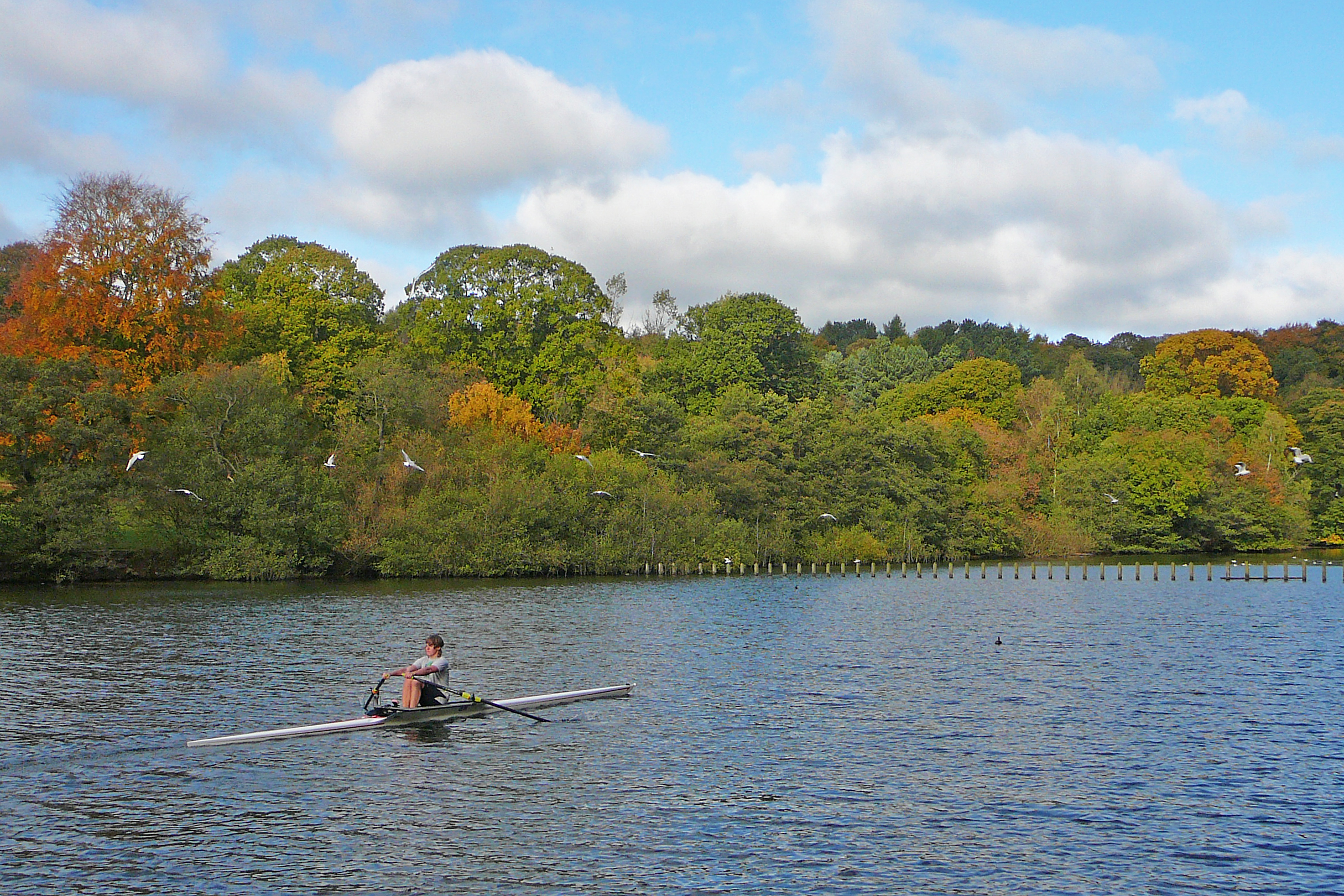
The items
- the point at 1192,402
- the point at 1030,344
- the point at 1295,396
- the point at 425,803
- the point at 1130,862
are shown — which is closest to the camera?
the point at 1130,862

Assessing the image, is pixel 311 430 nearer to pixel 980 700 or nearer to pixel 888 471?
pixel 888 471

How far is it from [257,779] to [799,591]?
5131cm

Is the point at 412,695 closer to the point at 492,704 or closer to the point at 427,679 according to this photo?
the point at 427,679

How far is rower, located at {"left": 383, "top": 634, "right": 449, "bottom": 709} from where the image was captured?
27.5m

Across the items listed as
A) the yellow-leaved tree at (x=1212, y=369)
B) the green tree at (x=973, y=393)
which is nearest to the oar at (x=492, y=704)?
the green tree at (x=973, y=393)

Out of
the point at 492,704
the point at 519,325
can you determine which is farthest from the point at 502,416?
the point at 492,704

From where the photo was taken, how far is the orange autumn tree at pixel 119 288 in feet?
225

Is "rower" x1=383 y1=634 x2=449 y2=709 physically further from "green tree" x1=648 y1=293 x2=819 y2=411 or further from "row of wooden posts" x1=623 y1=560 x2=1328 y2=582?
"green tree" x1=648 y1=293 x2=819 y2=411

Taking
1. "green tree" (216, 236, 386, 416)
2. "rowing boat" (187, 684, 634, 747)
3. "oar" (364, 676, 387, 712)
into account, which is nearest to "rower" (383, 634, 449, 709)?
"rowing boat" (187, 684, 634, 747)

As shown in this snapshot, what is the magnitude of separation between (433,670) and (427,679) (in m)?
0.30

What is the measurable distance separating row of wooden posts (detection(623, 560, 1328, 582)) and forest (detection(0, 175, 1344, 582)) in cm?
128

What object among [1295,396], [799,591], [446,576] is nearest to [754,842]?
[799,591]

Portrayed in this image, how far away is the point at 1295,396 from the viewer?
14138cm

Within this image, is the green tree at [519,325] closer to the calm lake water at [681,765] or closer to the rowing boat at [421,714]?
the calm lake water at [681,765]
